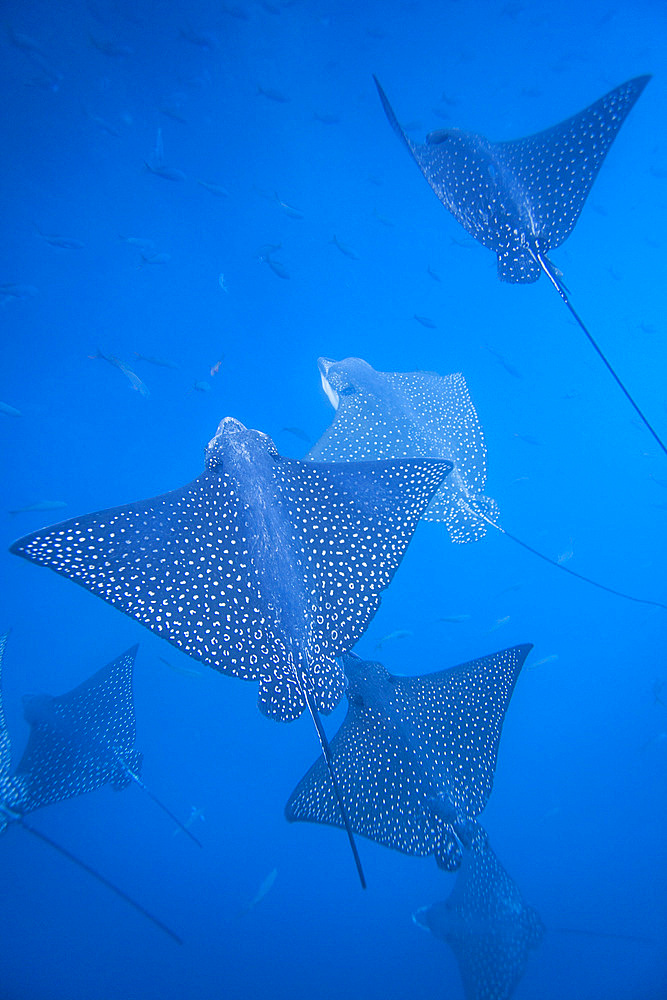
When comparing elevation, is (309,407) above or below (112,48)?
below

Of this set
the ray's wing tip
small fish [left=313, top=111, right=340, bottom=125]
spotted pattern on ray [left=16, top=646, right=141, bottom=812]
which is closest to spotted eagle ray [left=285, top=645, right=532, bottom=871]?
spotted pattern on ray [left=16, top=646, right=141, bottom=812]

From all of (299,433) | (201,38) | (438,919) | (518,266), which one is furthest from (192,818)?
(201,38)

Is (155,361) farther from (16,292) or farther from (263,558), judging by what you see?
(263,558)

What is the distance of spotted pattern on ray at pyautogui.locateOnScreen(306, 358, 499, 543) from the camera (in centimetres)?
409

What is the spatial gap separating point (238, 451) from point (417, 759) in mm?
2314

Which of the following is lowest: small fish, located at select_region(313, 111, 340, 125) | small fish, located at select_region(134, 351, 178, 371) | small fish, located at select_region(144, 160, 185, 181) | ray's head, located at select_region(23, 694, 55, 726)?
ray's head, located at select_region(23, 694, 55, 726)

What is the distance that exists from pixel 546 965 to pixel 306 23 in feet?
37.2

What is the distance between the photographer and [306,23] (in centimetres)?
446

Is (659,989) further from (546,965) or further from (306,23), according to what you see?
(306,23)

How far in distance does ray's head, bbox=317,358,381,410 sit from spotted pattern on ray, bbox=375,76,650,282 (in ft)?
5.41

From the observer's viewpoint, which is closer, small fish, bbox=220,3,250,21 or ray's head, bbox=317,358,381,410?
small fish, bbox=220,3,250,21

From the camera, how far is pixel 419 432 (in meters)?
4.27

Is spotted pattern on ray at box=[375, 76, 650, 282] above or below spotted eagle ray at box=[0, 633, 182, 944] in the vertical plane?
above

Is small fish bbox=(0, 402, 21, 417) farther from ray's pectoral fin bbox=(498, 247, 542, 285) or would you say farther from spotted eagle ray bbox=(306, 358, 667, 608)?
ray's pectoral fin bbox=(498, 247, 542, 285)
